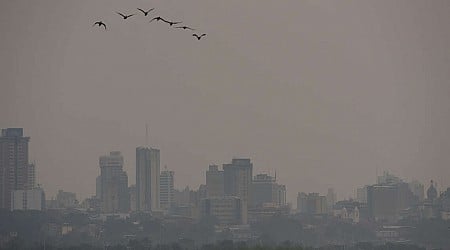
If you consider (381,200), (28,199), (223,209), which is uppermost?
(381,200)

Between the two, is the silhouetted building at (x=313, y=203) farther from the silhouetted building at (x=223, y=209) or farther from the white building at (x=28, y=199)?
the white building at (x=28, y=199)

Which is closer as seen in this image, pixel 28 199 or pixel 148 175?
pixel 28 199

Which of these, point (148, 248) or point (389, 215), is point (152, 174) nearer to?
point (389, 215)

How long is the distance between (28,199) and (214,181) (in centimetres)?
2617

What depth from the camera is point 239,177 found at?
531 feet

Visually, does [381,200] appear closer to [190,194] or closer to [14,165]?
[190,194]

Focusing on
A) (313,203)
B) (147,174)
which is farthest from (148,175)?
(313,203)

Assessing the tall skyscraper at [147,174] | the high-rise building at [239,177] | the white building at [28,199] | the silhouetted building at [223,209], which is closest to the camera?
the white building at [28,199]

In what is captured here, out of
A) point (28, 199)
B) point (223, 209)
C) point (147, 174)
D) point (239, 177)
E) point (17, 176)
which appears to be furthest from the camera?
point (147, 174)

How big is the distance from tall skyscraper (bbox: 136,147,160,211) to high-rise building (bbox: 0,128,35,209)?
19.9m

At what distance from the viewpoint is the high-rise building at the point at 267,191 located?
16462cm

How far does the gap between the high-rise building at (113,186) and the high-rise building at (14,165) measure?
9.87m

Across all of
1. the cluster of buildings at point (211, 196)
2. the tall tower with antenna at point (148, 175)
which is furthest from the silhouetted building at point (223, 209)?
the tall tower with antenna at point (148, 175)

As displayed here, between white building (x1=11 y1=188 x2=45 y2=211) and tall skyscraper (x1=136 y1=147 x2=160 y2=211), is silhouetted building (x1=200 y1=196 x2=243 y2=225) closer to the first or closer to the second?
white building (x1=11 y1=188 x2=45 y2=211)
